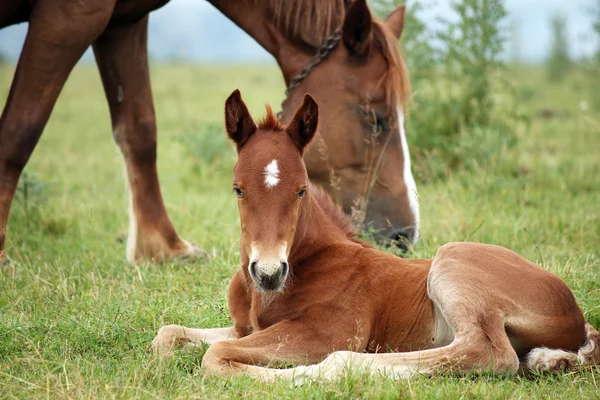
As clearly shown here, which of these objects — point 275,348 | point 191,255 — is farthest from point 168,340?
point 191,255

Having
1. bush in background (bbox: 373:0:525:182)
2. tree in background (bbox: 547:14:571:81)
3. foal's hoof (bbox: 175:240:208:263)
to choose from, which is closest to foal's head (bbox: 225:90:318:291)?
foal's hoof (bbox: 175:240:208:263)

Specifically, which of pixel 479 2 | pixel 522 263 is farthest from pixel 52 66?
pixel 479 2

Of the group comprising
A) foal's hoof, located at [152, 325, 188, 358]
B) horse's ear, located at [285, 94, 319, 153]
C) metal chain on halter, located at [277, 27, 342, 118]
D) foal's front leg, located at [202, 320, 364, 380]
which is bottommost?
foal's front leg, located at [202, 320, 364, 380]

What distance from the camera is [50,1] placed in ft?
14.8

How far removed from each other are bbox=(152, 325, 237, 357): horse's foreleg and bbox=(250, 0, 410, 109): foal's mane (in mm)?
2247

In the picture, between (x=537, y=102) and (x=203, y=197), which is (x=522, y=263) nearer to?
(x=203, y=197)

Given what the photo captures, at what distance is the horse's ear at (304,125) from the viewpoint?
141 inches

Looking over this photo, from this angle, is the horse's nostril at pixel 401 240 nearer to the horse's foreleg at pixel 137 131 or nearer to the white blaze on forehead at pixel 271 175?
the horse's foreleg at pixel 137 131

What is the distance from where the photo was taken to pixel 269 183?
3.34m

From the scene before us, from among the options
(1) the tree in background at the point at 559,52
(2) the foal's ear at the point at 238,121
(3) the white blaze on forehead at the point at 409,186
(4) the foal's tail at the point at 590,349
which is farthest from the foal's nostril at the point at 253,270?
(1) the tree in background at the point at 559,52

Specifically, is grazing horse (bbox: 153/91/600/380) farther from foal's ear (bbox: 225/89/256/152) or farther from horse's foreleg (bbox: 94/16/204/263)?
horse's foreleg (bbox: 94/16/204/263)

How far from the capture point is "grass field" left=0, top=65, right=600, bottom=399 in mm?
3080

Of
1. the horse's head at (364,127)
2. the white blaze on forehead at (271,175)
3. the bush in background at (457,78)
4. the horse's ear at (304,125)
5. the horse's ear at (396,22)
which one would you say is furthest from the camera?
the bush in background at (457,78)

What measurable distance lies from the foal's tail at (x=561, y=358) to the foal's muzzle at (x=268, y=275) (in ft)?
4.33
